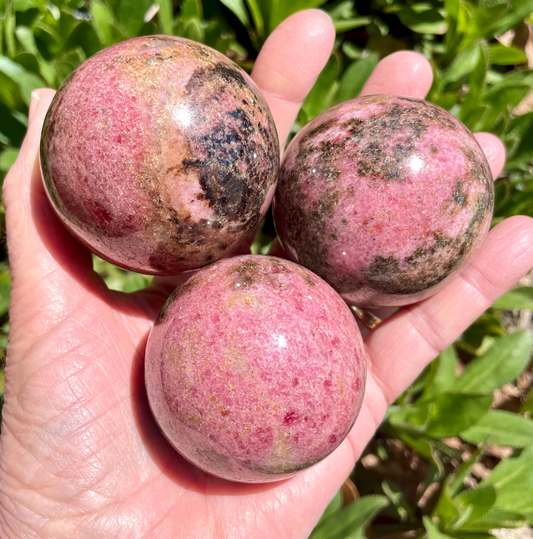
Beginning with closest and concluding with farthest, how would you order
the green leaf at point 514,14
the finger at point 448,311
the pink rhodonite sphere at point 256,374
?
the pink rhodonite sphere at point 256,374 → the finger at point 448,311 → the green leaf at point 514,14

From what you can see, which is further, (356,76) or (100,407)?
(356,76)

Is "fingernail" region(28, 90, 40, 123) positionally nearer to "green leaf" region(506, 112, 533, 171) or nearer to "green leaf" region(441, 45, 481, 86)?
"green leaf" region(441, 45, 481, 86)

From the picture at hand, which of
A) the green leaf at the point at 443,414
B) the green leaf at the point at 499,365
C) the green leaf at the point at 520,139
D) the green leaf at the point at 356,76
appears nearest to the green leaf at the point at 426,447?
the green leaf at the point at 443,414

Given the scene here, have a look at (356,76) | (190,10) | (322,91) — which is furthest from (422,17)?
(190,10)

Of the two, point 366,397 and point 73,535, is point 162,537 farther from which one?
point 366,397

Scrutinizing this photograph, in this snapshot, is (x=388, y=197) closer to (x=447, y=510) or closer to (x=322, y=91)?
(x=322, y=91)

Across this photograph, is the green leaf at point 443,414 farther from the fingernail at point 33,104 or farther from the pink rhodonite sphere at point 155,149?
the fingernail at point 33,104
